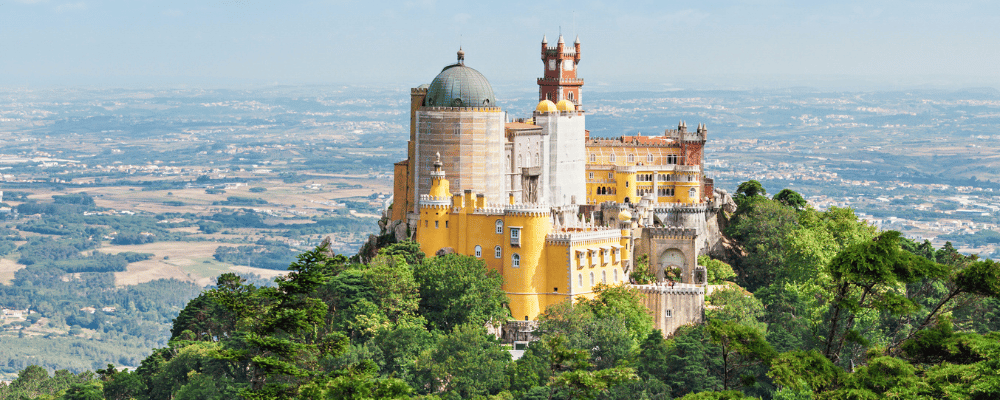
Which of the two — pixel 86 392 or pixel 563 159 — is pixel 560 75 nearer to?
pixel 563 159

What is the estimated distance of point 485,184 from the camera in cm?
10725

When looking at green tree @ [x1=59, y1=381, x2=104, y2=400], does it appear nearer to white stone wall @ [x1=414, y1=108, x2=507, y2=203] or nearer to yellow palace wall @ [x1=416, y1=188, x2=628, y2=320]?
white stone wall @ [x1=414, y1=108, x2=507, y2=203]

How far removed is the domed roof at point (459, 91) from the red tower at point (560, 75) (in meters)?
27.3

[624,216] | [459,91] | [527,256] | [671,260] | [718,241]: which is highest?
[459,91]

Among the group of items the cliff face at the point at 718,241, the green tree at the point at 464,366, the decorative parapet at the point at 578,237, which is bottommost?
the green tree at the point at 464,366

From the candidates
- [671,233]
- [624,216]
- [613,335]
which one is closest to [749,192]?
[671,233]

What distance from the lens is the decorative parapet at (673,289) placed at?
3885 inches

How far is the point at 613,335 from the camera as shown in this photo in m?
91.6

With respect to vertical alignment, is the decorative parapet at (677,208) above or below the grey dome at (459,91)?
below

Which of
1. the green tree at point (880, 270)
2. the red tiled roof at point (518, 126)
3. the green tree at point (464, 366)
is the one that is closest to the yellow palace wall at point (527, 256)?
the green tree at point (464, 366)

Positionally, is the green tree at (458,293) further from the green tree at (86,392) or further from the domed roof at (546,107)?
the green tree at (86,392)

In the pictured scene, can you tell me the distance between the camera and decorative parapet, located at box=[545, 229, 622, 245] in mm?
98125

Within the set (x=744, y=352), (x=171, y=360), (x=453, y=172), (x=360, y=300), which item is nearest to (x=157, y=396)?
(x=171, y=360)

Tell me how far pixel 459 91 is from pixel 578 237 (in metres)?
16.4
